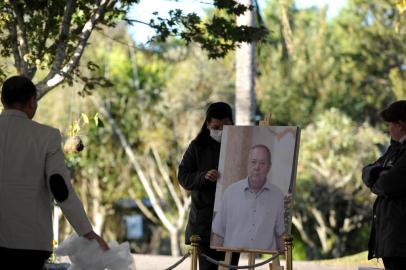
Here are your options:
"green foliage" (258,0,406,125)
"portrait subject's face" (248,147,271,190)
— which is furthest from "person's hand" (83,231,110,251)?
"green foliage" (258,0,406,125)

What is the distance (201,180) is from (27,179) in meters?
2.91

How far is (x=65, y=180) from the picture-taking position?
5.54 m

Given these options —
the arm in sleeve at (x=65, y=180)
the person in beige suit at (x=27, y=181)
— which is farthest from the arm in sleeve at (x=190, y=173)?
the person in beige suit at (x=27, y=181)

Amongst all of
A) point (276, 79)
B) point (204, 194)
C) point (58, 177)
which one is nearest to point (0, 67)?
point (204, 194)

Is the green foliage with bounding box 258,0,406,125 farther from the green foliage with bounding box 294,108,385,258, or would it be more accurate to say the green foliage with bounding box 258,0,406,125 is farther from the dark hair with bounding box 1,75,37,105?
the dark hair with bounding box 1,75,37,105

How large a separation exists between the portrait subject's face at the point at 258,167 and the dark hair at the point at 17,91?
127 inches

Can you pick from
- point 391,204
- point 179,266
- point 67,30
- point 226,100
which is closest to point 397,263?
point 391,204

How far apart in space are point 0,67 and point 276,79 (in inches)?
1221

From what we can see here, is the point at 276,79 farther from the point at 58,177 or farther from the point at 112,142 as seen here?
the point at 58,177

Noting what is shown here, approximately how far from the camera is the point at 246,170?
848cm

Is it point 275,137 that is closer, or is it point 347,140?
point 275,137

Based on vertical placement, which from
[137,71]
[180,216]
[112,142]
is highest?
[137,71]

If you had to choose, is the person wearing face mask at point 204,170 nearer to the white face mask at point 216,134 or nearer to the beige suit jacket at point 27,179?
the white face mask at point 216,134

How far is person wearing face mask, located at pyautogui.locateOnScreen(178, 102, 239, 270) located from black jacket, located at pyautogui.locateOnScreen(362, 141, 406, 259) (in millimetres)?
1677
